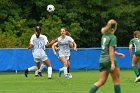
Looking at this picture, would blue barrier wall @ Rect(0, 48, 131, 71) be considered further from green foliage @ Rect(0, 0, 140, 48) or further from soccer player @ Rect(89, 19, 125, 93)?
soccer player @ Rect(89, 19, 125, 93)

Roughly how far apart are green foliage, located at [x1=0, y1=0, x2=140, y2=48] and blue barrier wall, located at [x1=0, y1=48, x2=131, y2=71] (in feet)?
30.5

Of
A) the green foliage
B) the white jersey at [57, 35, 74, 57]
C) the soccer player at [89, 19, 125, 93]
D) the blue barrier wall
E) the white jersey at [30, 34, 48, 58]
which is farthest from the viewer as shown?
the green foliage

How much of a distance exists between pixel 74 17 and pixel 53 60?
46.5 feet

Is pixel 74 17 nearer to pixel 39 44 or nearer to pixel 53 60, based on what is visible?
pixel 53 60

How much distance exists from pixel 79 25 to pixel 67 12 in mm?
1536

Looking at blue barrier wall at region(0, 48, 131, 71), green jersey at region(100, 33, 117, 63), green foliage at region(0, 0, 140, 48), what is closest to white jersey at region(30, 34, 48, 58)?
green jersey at region(100, 33, 117, 63)

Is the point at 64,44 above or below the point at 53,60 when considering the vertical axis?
above

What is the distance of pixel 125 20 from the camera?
50.2m

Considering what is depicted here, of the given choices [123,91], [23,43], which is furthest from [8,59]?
[123,91]

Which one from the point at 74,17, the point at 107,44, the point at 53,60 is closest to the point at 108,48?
the point at 107,44

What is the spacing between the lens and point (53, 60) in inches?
1348

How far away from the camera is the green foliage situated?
46000 mm

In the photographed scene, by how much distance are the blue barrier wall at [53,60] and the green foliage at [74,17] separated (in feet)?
30.5

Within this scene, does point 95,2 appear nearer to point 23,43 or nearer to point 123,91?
point 23,43
